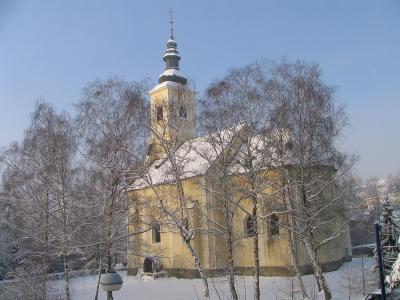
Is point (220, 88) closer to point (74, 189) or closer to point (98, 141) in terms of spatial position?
point (98, 141)

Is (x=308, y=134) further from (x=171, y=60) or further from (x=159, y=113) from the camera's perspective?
(x=171, y=60)

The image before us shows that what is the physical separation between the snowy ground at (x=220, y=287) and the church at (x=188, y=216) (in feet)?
3.72

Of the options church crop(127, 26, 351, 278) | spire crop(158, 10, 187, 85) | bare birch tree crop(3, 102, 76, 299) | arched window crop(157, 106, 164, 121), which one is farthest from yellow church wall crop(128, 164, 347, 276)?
spire crop(158, 10, 187, 85)

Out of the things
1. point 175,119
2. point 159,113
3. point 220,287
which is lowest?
point 220,287

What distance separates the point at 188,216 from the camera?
2297cm

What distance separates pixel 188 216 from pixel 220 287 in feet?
13.2

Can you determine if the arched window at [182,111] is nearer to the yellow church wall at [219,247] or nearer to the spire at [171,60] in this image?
the yellow church wall at [219,247]

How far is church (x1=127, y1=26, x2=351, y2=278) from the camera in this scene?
18922mm

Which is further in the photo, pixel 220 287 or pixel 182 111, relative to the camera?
pixel 220 287

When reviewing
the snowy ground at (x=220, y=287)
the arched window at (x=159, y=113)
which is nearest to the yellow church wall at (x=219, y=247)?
the snowy ground at (x=220, y=287)

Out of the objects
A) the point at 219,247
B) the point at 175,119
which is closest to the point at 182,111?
the point at 175,119

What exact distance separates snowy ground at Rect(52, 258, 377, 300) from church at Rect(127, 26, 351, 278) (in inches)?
44.6

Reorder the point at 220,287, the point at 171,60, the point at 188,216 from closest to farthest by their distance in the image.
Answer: the point at 220,287 → the point at 188,216 → the point at 171,60

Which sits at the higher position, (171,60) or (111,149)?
(171,60)
